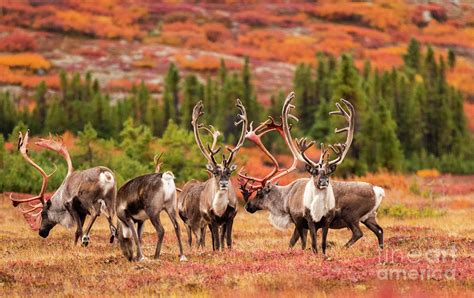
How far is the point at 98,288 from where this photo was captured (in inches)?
503

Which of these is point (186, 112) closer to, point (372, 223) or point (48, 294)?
point (372, 223)

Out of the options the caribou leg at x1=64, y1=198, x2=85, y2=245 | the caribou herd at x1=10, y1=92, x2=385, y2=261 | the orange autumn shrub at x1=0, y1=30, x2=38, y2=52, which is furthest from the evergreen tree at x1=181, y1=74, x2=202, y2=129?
the caribou leg at x1=64, y1=198, x2=85, y2=245

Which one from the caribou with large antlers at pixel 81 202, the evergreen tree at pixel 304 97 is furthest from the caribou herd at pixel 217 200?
the evergreen tree at pixel 304 97

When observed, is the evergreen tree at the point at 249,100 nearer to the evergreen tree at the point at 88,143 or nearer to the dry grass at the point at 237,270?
the evergreen tree at the point at 88,143

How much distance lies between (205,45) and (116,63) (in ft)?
42.8

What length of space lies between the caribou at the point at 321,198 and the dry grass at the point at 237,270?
553 millimetres

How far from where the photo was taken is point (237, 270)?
44.5ft

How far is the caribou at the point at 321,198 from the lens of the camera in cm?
1565

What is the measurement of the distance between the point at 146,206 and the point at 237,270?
104 inches

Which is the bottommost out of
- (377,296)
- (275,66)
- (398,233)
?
(275,66)

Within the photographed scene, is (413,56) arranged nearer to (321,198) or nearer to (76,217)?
(76,217)

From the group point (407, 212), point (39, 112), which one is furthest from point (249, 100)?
point (407, 212)

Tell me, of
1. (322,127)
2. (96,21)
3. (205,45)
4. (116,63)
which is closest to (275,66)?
(205,45)
